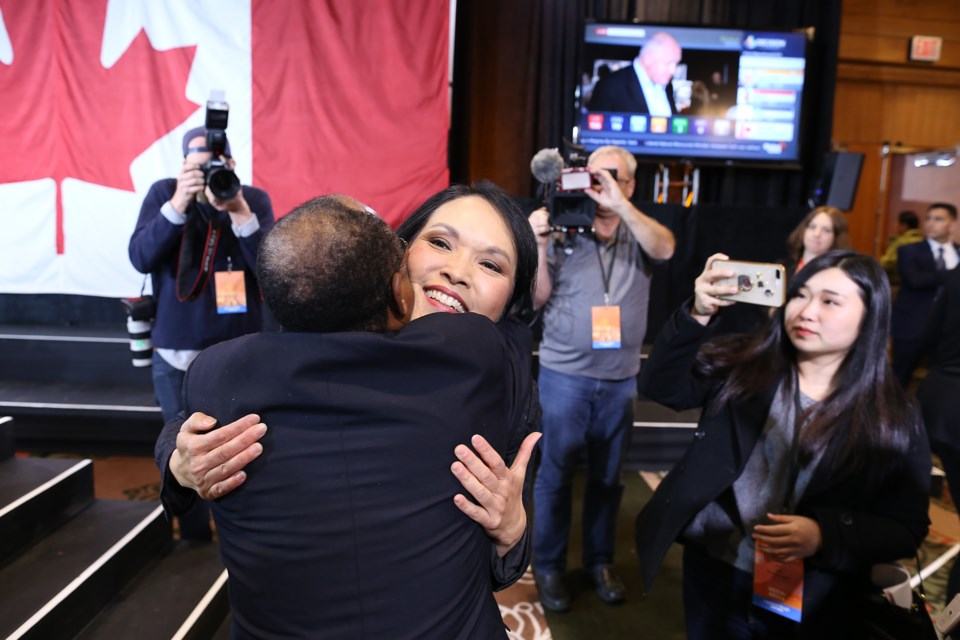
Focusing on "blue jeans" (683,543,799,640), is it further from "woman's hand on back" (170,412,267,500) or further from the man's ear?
"woman's hand on back" (170,412,267,500)

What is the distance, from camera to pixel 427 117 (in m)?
4.20

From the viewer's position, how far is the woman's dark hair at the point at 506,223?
1.13 m

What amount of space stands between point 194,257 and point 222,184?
303mm

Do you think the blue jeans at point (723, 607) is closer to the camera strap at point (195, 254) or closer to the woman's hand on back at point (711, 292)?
the woman's hand on back at point (711, 292)


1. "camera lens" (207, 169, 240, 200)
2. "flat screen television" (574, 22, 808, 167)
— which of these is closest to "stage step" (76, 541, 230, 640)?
"camera lens" (207, 169, 240, 200)

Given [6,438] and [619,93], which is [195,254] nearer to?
[6,438]

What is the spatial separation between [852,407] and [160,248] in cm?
211

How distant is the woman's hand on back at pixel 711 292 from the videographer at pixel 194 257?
1.46 metres

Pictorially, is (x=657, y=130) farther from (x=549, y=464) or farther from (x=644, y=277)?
(x=549, y=464)

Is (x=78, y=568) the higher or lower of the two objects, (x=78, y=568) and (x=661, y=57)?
the lower

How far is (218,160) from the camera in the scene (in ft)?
7.27

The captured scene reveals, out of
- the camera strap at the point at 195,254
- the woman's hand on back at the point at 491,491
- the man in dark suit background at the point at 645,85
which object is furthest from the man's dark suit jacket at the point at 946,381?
the man in dark suit background at the point at 645,85

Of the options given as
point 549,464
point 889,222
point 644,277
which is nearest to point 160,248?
point 549,464

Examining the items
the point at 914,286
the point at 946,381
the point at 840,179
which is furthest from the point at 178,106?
the point at 914,286
